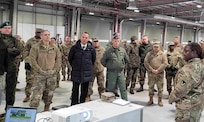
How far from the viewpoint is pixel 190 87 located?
2.37m

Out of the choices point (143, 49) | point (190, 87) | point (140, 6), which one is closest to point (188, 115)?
point (190, 87)

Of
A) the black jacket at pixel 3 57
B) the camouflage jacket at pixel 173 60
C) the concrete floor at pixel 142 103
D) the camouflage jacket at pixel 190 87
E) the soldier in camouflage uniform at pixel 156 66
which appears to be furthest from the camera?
the camouflage jacket at pixel 173 60

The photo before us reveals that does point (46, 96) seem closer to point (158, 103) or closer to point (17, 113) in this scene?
point (17, 113)

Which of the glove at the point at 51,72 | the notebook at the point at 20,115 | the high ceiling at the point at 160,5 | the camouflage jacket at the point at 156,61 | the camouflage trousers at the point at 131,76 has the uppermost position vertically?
the high ceiling at the point at 160,5

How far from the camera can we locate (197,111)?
2.49 meters

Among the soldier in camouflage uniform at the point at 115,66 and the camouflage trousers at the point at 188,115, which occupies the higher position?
the soldier in camouflage uniform at the point at 115,66

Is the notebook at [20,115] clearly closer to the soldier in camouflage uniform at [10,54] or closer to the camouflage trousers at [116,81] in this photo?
the soldier in camouflage uniform at [10,54]

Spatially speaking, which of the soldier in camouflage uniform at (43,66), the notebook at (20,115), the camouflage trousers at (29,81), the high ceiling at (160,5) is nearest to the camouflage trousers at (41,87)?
the soldier in camouflage uniform at (43,66)

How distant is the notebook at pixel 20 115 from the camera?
189 cm

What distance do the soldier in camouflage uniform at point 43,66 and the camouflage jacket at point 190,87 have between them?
1958mm

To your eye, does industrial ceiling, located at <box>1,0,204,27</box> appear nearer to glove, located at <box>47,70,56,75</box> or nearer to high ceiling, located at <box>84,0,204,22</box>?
high ceiling, located at <box>84,0,204,22</box>

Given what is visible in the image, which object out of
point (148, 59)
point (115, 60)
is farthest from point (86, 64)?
point (148, 59)

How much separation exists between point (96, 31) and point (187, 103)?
11.9 m

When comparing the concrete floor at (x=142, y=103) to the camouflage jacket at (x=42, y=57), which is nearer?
the camouflage jacket at (x=42, y=57)
